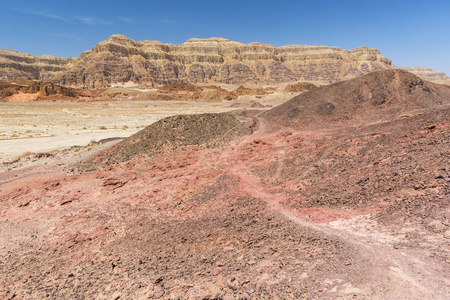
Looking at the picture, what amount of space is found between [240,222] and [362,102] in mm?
21588

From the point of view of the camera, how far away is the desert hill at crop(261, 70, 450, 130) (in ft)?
69.7

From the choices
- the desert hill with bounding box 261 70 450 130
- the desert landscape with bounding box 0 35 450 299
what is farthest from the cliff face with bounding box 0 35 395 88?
the desert landscape with bounding box 0 35 450 299

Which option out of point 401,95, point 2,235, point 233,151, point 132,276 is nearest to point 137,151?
point 233,151

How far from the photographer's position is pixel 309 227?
19.6 ft

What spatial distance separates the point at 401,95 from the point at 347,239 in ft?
76.9

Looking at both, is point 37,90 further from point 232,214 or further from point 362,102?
point 232,214

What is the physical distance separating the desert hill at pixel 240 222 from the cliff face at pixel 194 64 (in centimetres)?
12370

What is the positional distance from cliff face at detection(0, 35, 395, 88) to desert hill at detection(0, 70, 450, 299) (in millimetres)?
123702

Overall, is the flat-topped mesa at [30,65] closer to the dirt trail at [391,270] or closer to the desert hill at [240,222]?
the desert hill at [240,222]

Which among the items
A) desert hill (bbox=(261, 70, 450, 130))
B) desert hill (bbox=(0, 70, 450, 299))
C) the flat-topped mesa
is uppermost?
the flat-topped mesa

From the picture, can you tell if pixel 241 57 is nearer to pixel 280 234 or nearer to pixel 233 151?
pixel 233 151

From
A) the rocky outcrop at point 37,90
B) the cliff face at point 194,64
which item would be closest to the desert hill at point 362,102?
the rocky outcrop at point 37,90

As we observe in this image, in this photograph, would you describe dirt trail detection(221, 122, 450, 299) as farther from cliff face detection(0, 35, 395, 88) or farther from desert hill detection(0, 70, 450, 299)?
cliff face detection(0, 35, 395, 88)

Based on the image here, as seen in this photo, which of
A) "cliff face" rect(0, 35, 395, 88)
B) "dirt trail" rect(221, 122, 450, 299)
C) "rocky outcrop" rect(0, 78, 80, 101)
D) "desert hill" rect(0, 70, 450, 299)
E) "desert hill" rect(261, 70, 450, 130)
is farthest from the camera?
"cliff face" rect(0, 35, 395, 88)
